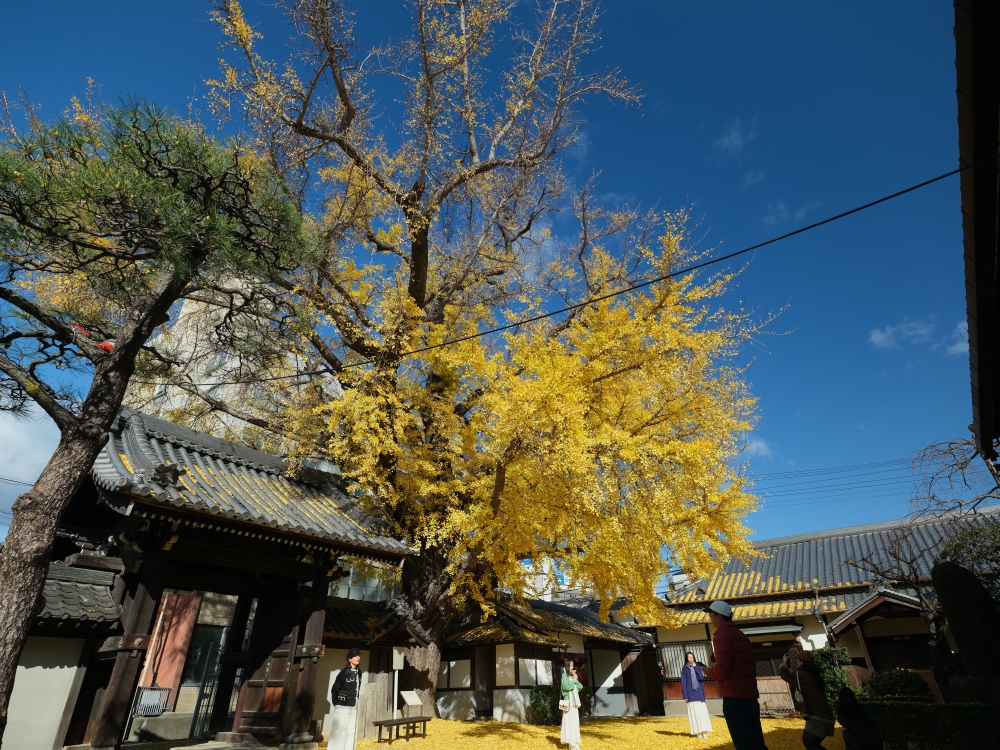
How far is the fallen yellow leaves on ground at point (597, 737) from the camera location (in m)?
8.92

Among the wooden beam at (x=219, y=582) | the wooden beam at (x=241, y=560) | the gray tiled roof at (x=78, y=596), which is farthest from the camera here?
the wooden beam at (x=219, y=582)

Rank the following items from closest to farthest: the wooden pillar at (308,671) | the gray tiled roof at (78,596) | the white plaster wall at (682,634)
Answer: the gray tiled roof at (78,596) < the wooden pillar at (308,671) < the white plaster wall at (682,634)

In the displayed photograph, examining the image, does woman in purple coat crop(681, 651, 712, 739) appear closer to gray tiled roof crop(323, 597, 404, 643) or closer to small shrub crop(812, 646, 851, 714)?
small shrub crop(812, 646, 851, 714)

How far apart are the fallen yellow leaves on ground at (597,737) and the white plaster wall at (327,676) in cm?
126

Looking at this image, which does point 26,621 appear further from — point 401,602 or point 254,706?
point 401,602

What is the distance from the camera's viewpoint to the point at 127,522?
7.55 meters

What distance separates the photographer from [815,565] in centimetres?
1902

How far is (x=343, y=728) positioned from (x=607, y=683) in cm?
1283

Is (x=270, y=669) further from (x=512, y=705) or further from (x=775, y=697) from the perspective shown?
(x=775, y=697)

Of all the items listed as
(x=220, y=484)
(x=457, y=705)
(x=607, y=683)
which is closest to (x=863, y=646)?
(x=607, y=683)

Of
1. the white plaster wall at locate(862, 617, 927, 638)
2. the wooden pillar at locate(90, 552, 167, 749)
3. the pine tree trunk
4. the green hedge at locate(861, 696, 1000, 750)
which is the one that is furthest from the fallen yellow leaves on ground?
the pine tree trunk

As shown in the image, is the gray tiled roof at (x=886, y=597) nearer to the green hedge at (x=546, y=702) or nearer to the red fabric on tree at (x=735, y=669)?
the green hedge at (x=546, y=702)

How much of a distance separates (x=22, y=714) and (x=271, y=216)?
6.59 m

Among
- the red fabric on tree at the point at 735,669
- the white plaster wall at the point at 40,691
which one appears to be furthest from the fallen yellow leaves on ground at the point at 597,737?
the red fabric on tree at the point at 735,669
